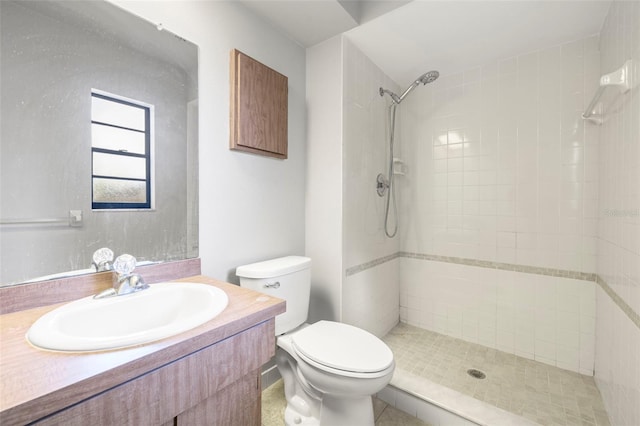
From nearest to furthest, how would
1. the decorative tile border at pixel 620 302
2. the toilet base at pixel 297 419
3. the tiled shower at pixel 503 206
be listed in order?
the decorative tile border at pixel 620 302 < the toilet base at pixel 297 419 < the tiled shower at pixel 503 206

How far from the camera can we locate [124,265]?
103 centimetres

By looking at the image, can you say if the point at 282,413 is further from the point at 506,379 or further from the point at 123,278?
the point at 506,379

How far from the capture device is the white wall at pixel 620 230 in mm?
1142

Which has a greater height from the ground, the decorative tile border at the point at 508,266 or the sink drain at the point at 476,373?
the decorative tile border at the point at 508,266

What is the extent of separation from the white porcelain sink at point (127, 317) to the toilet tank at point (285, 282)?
35cm

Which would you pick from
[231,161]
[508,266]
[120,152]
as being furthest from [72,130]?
[508,266]

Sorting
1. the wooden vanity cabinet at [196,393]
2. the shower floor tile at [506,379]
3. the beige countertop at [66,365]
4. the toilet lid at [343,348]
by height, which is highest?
the beige countertop at [66,365]

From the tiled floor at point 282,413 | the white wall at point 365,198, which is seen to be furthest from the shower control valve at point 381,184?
the tiled floor at point 282,413

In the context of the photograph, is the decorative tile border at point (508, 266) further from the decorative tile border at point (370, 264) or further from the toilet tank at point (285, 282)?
the toilet tank at point (285, 282)

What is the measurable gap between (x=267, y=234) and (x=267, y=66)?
100 centimetres

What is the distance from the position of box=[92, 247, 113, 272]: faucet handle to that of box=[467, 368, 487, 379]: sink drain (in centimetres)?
205

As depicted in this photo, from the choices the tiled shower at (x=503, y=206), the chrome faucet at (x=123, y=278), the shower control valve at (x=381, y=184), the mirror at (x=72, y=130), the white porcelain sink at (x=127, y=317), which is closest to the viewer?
the white porcelain sink at (x=127, y=317)

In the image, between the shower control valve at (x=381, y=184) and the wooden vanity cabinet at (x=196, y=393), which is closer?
the wooden vanity cabinet at (x=196, y=393)

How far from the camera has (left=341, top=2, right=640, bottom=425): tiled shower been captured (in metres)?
1.72
